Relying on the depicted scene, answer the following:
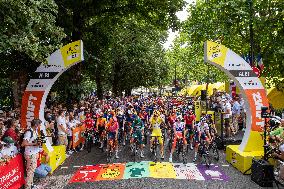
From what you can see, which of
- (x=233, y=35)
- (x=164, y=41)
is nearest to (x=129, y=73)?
(x=164, y=41)

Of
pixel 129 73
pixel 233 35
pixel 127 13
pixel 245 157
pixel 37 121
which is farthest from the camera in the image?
pixel 129 73

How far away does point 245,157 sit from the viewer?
14117 mm

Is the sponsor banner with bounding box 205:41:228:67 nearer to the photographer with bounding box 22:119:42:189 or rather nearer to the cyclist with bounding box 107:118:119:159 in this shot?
the cyclist with bounding box 107:118:119:159

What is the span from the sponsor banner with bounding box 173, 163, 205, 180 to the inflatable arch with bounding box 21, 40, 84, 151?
5205mm

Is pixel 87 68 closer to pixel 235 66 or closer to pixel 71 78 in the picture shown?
pixel 71 78

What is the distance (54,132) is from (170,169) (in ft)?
21.7

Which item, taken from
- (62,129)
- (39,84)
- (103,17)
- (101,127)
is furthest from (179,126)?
(103,17)

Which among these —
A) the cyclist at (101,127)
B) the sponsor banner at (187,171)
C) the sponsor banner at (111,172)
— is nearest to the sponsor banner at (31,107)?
the sponsor banner at (111,172)

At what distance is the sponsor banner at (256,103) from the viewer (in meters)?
15.2

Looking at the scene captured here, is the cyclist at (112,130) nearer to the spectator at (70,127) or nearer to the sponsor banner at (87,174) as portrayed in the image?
the sponsor banner at (87,174)

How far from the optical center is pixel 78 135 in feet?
62.7

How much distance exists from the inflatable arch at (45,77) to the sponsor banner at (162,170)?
4.25m

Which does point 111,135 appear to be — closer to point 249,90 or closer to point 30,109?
point 30,109

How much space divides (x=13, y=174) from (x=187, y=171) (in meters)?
6.26
